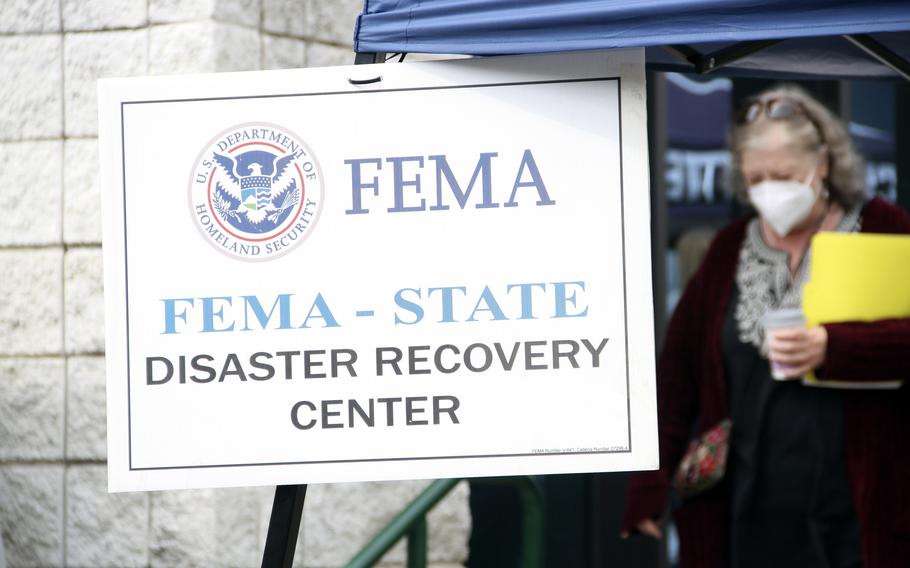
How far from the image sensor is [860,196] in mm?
3561

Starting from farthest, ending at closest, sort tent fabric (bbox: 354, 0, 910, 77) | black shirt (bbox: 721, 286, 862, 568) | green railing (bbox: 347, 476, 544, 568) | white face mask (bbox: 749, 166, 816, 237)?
white face mask (bbox: 749, 166, 816, 237) → black shirt (bbox: 721, 286, 862, 568) → green railing (bbox: 347, 476, 544, 568) → tent fabric (bbox: 354, 0, 910, 77)

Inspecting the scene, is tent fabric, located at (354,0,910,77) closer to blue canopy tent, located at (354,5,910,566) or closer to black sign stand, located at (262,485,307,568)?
blue canopy tent, located at (354,5,910,566)

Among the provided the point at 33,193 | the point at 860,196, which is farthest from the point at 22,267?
the point at 860,196

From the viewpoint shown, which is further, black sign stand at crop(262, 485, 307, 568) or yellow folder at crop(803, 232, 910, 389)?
yellow folder at crop(803, 232, 910, 389)

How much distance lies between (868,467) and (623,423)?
121 cm

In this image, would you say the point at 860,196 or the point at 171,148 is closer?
the point at 171,148

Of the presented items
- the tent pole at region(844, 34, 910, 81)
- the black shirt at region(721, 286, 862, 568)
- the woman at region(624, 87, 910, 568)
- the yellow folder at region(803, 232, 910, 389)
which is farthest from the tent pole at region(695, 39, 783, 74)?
the black shirt at region(721, 286, 862, 568)

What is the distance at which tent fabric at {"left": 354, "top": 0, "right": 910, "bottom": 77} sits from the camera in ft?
7.31

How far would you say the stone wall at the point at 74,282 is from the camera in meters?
3.68

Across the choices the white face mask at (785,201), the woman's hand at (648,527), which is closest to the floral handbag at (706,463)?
the woman's hand at (648,527)

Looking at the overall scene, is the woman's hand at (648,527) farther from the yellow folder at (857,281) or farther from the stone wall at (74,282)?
the stone wall at (74,282)

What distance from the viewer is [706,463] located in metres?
3.48

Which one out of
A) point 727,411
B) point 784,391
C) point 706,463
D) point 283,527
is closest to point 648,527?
point 706,463

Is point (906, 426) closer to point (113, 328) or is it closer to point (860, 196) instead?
point (860, 196)
